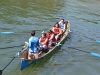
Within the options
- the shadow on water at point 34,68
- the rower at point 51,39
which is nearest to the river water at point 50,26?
the shadow on water at point 34,68

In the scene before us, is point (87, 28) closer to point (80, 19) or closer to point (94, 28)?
Result: point (94, 28)

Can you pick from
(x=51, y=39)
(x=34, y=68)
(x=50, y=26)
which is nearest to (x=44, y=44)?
(x=51, y=39)

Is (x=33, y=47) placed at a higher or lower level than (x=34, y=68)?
higher

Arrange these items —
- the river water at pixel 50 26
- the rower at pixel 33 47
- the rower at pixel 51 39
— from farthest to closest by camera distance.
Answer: the rower at pixel 51 39 → the river water at pixel 50 26 → the rower at pixel 33 47

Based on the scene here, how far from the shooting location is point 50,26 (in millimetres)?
22406

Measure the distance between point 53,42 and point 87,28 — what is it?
8.12 metres

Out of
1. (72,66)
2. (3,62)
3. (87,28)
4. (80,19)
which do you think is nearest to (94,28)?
(87,28)

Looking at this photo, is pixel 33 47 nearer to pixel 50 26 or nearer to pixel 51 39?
pixel 51 39

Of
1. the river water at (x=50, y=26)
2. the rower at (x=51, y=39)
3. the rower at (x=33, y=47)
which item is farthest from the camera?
the rower at (x=51, y=39)

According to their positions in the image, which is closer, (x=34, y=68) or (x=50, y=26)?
(x=34, y=68)

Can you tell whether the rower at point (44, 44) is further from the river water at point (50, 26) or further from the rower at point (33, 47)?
the rower at point (33, 47)

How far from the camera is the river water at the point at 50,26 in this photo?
1457 cm

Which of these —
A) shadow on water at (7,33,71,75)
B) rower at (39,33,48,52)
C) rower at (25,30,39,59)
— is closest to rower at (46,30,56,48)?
rower at (39,33,48,52)

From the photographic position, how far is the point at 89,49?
18188mm
